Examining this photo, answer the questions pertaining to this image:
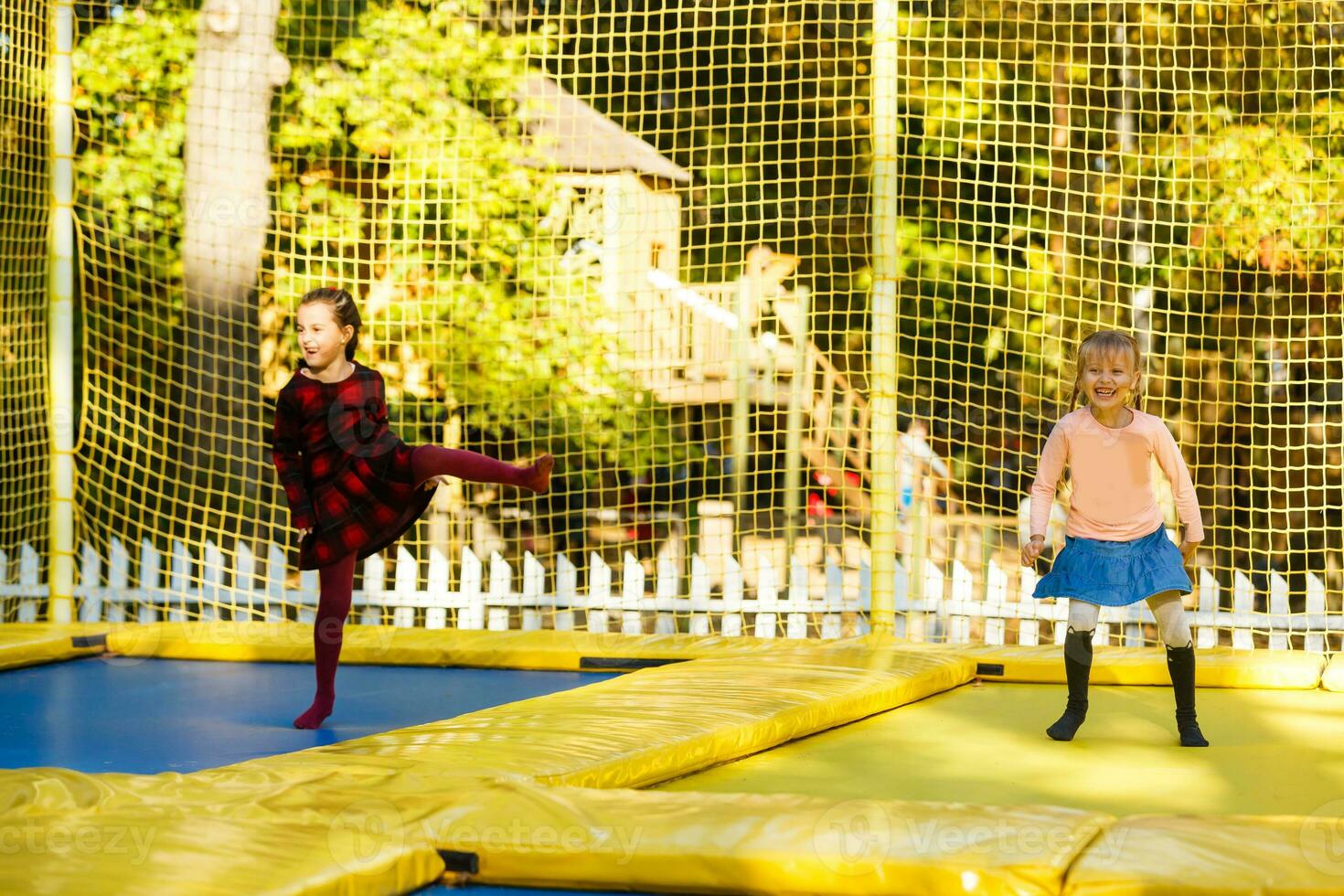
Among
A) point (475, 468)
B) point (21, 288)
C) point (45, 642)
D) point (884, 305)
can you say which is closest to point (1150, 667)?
point (884, 305)

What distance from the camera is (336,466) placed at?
3500mm

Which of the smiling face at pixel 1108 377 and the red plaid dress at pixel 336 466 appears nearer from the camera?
the smiling face at pixel 1108 377

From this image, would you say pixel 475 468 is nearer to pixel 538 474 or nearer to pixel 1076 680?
pixel 538 474

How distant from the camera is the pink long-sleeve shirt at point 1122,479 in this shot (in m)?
3.37

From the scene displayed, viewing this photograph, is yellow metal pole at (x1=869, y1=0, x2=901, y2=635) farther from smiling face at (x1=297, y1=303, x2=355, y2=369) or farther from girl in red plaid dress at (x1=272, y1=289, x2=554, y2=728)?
smiling face at (x1=297, y1=303, x2=355, y2=369)

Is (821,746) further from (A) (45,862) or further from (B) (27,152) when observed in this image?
(B) (27,152)

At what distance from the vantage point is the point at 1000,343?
8008mm

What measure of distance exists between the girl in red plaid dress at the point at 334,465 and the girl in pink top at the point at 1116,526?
4.25ft

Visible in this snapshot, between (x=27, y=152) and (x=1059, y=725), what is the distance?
4527 mm

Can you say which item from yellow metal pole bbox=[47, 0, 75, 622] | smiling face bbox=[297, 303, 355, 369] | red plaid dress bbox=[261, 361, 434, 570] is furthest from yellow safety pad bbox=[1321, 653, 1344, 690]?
yellow metal pole bbox=[47, 0, 75, 622]

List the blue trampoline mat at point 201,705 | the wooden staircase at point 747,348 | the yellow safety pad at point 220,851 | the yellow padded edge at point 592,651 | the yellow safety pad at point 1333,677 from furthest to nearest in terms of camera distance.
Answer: the wooden staircase at point 747,348
the yellow padded edge at point 592,651
the yellow safety pad at point 1333,677
the blue trampoline mat at point 201,705
the yellow safety pad at point 220,851

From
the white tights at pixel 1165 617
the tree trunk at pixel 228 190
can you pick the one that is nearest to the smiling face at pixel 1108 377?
the white tights at pixel 1165 617

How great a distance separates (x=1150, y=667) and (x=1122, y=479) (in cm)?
117

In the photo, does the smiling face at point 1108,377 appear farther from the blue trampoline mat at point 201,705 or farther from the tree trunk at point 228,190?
the tree trunk at point 228,190
